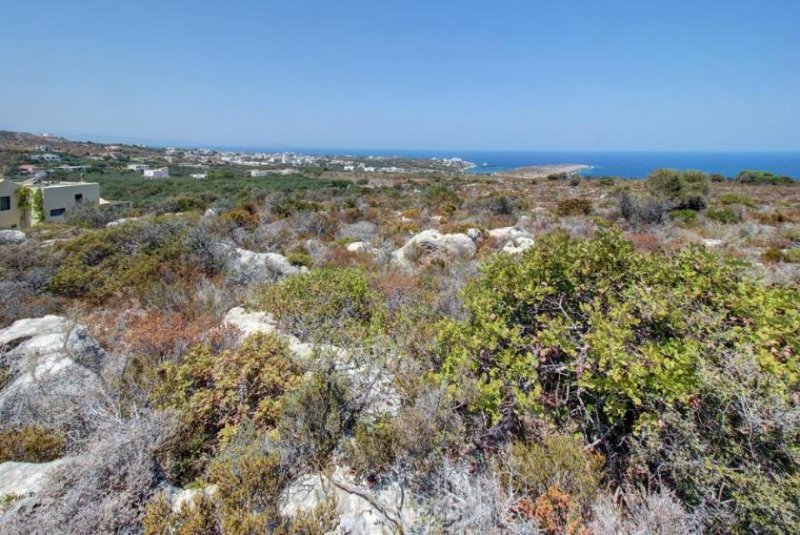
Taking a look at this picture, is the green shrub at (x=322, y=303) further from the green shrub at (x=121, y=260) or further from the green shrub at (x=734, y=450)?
the green shrub at (x=734, y=450)

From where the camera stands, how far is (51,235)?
1491 centimetres

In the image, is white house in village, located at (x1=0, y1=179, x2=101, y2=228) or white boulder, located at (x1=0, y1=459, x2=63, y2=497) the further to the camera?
white house in village, located at (x1=0, y1=179, x2=101, y2=228)

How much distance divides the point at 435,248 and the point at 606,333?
7.61 m

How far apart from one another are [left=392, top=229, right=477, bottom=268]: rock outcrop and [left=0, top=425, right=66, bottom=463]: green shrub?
23.4 ft

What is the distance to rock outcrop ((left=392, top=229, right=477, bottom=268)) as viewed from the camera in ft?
32.0

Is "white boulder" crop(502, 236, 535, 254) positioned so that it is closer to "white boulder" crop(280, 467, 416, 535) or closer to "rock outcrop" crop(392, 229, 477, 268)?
"rock outcrop" crop(392, 229, 477, 268)

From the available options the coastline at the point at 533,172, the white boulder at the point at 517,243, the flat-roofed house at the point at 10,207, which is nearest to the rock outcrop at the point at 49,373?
the white boulder at the point at 517,243

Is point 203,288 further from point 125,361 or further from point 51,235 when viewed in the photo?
point 51,235

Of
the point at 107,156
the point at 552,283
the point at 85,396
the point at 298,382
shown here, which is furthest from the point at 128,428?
the point at 107,156

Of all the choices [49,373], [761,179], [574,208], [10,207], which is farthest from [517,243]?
[761,179]

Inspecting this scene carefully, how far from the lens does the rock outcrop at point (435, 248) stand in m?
9.74

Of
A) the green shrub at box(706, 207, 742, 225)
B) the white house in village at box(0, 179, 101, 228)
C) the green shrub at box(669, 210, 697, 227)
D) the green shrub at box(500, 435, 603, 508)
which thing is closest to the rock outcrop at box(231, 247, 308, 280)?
the green shrub at box(500, 435, 603, 508)

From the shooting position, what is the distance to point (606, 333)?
265 cm

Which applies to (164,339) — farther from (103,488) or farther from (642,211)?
(642,211)
